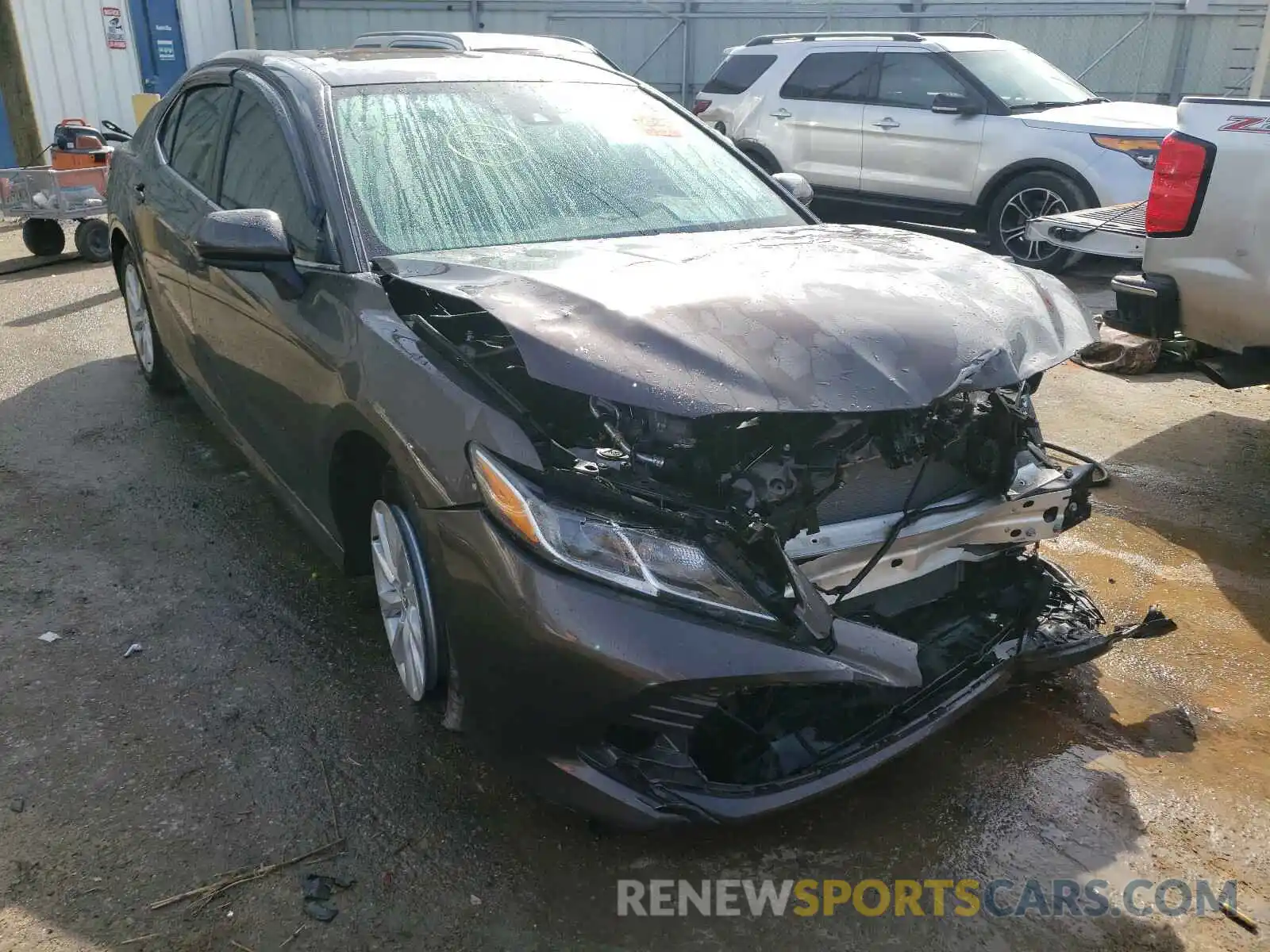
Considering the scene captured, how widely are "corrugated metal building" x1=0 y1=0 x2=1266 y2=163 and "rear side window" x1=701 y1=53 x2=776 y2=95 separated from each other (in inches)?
266

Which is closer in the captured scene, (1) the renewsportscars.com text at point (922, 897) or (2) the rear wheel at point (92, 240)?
(1) the renewsportscars.com text at point (922, 897)

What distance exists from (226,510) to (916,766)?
9.60 ft

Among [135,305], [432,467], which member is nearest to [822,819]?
[432,467]

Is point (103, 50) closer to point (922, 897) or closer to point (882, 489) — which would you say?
point (882, 489)

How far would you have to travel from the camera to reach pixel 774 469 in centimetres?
225

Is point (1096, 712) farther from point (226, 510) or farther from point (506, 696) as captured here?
point (226, 510)

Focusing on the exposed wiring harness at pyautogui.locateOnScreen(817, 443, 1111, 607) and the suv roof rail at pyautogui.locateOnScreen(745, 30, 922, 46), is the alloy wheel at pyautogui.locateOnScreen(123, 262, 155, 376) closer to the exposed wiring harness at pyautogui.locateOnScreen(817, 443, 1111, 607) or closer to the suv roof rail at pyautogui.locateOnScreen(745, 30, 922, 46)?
the exposed wiring harness at pyautogui.locateOnScreen(817, 443, 1111, 607)

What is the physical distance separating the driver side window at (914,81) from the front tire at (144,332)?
21.6 feet

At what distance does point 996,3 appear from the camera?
15078 mm

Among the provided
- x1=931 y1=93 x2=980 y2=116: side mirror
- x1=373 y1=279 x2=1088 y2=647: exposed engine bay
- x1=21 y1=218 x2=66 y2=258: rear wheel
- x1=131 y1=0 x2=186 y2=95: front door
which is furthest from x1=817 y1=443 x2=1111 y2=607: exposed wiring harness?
x1=131 y1=0 x2=186 y2=95: front door

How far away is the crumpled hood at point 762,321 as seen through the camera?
2.12 meters

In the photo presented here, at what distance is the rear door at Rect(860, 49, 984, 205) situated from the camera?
8.49 m

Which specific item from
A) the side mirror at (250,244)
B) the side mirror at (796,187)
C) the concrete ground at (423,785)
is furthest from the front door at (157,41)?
the side mirror at (250,244)

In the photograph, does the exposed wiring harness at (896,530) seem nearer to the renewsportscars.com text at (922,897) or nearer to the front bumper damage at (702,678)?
the front bumper damage at (702,678)
